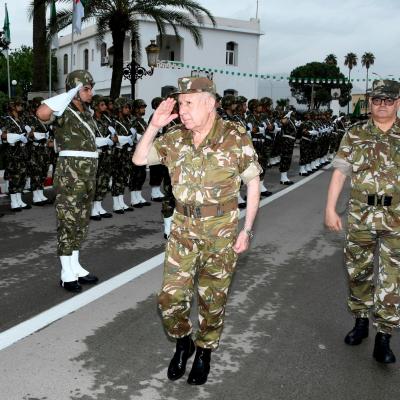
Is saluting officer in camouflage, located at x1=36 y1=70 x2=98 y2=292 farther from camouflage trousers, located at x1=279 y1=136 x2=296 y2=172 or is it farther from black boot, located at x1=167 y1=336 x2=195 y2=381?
camouflage trousers, located at x1=279 y1=136 x2=296 y2=172

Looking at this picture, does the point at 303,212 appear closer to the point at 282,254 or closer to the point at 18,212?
the point at 282,254

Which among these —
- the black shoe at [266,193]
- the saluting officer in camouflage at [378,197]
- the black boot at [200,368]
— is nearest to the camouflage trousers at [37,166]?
the black shoe at [266,193]

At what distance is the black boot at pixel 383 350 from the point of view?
13.3ft

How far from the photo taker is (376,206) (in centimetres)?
402

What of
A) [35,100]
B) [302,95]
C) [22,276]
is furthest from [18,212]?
[302,95]

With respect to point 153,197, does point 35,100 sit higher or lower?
higher

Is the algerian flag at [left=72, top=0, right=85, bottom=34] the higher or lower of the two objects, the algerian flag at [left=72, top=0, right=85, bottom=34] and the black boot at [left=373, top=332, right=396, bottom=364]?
the higher

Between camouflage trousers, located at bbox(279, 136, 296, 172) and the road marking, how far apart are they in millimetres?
8616

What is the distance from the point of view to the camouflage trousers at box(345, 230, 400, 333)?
158 inches

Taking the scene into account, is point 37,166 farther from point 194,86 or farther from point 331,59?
point 331,59

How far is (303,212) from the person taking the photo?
1060 centimetres

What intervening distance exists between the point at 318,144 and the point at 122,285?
14.7 metres

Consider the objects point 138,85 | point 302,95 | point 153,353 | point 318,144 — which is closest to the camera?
point 153,353

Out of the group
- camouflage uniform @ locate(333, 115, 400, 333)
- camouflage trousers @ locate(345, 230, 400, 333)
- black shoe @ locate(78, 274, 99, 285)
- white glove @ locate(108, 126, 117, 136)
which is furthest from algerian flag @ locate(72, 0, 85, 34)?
camouflage trousers @ locate(345, 230, 400, 333)
